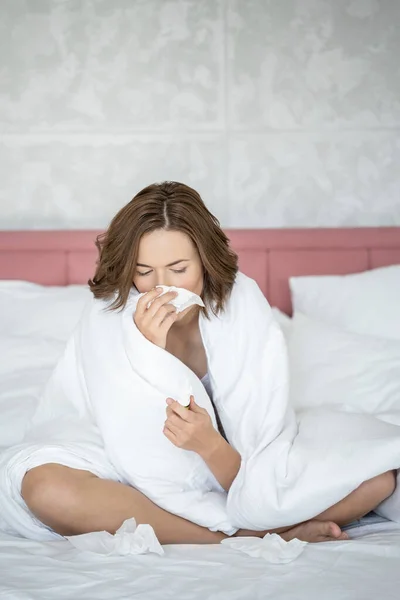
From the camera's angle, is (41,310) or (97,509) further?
(41,310)

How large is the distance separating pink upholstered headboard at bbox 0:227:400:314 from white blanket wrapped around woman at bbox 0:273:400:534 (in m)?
0.75

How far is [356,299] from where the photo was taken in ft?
7.68

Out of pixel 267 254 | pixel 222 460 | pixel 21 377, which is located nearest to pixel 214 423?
pixel 222 460

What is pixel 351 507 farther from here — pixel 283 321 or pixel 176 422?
pixel 283 321

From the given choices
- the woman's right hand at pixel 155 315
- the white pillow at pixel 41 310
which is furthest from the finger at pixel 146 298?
the white pillow at pixel 41 310

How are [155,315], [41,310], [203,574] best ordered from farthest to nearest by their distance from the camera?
[41,310], [155,315], [203,574]

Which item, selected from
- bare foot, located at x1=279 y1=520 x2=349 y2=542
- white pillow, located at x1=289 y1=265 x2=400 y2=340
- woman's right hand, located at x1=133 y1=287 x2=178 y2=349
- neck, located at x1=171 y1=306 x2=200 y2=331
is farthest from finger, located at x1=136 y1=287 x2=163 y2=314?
white pillow, located at x1=289 y1=265 x2=400 y2=340

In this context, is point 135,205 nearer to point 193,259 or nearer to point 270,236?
point 193,259

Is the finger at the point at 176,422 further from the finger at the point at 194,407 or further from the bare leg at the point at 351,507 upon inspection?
the bare leg at the point at 351,507

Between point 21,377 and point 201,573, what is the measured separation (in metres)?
1.01

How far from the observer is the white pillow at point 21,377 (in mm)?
1929

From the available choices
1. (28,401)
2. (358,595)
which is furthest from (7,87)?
(358,595)

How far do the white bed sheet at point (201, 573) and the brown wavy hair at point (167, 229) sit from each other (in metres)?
0.59

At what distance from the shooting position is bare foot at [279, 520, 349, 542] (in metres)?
1.47
